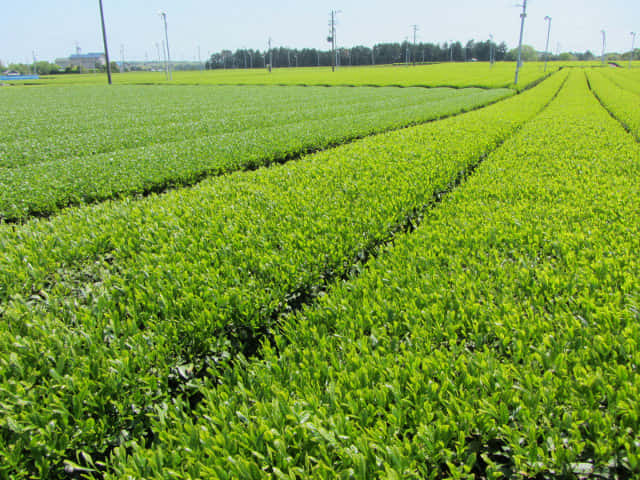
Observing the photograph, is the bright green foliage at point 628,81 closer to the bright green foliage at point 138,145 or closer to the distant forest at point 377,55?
the bright green foliage at point 138,145

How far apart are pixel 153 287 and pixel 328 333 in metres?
1.74

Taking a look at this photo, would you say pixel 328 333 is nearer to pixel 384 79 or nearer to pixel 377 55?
pixel 384 79

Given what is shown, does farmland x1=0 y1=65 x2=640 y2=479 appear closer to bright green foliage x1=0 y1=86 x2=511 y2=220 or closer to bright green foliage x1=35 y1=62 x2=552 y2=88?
bright green foliage x1=0 y1=86 x2=511 y2=220

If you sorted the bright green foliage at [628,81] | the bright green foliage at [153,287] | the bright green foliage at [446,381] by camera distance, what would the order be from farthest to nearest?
the bright green foliage at [628,81] → the bright green foliage at [153,287] → the bright green foliage at [446,381]

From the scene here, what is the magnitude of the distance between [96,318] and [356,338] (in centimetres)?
219

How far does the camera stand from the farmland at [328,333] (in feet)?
6.41

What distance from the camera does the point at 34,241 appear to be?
4.62 metres

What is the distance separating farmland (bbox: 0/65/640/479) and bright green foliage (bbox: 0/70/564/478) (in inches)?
0.9

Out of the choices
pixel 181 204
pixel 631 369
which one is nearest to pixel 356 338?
pixel 631 369

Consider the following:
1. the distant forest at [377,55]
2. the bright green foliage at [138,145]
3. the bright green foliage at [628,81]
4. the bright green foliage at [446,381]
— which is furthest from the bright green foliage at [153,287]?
the distant forest at [377,55]

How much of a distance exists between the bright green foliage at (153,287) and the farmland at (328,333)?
23 millimetres

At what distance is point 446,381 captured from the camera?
7.32 ft

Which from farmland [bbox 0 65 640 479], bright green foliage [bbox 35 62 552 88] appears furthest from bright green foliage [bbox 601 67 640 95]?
farmland [bbox 0 65 640 479]

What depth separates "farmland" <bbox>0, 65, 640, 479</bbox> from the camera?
1.96 metres
